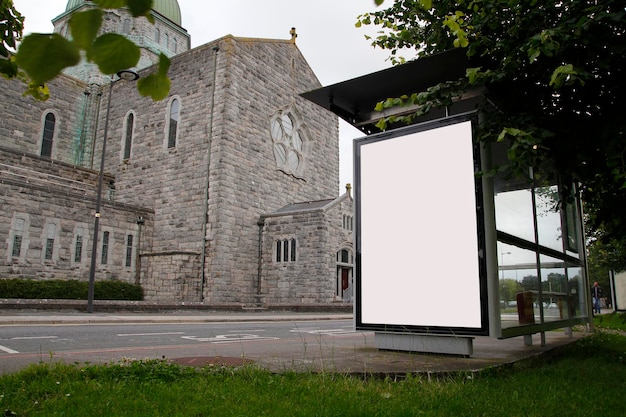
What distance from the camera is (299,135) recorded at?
30.9m

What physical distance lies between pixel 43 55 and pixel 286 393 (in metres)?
3.32

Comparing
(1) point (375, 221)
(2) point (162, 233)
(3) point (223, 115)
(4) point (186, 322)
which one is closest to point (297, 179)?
(3) point (223, 115)

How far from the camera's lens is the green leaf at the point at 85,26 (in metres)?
1.06

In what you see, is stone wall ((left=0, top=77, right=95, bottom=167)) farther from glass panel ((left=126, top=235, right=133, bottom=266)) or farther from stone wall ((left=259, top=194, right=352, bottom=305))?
stone wall ((left=259, top=194, right=352, bottom=305))

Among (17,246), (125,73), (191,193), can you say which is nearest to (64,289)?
(17,246)

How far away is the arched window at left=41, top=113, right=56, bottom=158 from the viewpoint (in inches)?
1145

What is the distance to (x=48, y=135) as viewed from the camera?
29.4 metres

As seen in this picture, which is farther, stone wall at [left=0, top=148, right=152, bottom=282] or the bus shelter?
stone wall at [left=0, top=148, right=152, bottom=282]

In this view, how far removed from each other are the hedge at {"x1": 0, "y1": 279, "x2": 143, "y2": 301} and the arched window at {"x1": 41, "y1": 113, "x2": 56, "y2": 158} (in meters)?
11.6

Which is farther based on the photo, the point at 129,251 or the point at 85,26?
the point at 129,251

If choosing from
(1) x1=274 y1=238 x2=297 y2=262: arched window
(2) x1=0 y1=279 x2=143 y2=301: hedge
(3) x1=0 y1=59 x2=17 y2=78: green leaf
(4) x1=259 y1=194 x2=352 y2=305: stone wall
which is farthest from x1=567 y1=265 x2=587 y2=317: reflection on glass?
(2) x1=0 y1=279 x2=143 y2=301: hedge

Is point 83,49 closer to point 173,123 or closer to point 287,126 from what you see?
point 173,123

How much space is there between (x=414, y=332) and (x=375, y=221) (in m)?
1.45

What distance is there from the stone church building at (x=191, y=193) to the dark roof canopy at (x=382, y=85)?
16568 mm
